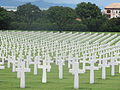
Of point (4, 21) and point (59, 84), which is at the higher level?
point (59, 84)

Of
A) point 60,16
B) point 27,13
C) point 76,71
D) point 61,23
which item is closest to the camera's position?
point 76,71

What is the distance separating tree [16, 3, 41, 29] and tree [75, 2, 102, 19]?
926 cm

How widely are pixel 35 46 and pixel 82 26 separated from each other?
5164 centimetres

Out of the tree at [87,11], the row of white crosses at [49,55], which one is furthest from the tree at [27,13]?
the row of white crosses at [49,55]

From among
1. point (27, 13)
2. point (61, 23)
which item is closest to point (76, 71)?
point (61, 23)

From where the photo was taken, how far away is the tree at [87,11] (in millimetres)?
107688

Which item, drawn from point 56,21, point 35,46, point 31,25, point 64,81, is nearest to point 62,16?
point 56,21

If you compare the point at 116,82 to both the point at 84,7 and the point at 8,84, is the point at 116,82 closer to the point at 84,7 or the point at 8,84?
the point at 8,84

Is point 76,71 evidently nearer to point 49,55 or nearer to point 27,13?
point 49,55

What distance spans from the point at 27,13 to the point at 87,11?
1298 centimetres

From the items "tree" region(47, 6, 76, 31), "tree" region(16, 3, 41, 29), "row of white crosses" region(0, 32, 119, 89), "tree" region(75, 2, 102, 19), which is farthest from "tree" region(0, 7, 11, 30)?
"row of white crosses" region(0, 32, 119, 89)

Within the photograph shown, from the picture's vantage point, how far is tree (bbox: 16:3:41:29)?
103875 mm

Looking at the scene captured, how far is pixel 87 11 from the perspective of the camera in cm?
10825

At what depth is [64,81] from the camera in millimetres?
16016
